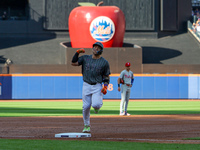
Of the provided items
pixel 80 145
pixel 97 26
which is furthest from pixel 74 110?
pixel 97 26

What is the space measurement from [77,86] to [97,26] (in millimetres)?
6736

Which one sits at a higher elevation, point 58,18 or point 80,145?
point 58,18

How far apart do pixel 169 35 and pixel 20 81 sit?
18.9 m

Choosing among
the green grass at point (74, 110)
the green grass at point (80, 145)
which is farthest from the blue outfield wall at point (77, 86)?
the green grass at point (80, 145)

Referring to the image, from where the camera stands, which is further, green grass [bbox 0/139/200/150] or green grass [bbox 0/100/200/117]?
green grass [bbox 0/100/200/117]

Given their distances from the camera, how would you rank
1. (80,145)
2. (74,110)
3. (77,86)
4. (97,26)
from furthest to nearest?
(97,26)
(77,86)
(74,110)
(80,145)

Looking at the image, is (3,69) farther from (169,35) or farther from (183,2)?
(183,2)

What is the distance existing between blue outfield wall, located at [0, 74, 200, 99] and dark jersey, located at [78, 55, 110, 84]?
20.1 meters

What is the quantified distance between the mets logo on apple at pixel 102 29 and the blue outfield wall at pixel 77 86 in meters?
5.48

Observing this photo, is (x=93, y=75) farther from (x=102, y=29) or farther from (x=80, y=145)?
(x=102, y=29)

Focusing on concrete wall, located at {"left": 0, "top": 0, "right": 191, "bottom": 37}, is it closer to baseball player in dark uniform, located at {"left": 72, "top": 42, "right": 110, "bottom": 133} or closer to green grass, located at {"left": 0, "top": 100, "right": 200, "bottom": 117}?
green grass, located at {"left": 0, "top": 100, "right": 200, "bottom": 117}

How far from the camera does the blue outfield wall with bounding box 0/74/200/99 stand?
30000 mm

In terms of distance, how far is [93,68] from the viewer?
10.2 metres

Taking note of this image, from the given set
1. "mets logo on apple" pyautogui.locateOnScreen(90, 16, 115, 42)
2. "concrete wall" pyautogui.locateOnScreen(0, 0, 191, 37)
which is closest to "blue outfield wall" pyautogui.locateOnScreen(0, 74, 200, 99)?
"mets logo on apple" pyautogui.locateOnScreen(90, 16, 115, 42)
